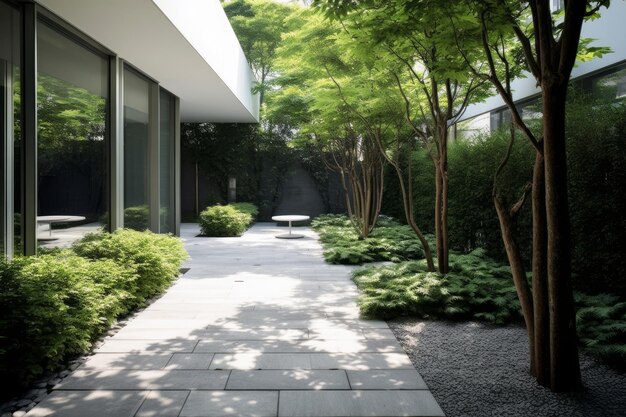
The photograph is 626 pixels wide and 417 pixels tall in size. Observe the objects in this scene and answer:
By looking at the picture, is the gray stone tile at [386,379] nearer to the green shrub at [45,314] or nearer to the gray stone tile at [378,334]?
the gray stone tile at [378,334]

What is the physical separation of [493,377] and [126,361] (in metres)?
2.73

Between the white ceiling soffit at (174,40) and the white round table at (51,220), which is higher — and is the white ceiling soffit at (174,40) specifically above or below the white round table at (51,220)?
above

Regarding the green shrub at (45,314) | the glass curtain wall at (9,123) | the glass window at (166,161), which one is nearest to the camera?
the green shrub at (45,314)

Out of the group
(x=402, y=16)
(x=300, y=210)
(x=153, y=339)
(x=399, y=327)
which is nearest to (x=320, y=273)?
(x=399, y=327)

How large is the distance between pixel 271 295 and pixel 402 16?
12.0 feet

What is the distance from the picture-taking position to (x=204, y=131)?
62.1 feet

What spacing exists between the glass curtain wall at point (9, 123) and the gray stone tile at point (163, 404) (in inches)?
113

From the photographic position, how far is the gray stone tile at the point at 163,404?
296cm

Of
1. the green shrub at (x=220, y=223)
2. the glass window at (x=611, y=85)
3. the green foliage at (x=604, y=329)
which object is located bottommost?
the green foliage at (x=604, y=329)

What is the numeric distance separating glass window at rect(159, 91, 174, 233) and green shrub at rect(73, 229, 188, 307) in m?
4.51

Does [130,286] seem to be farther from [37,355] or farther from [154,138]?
[154,138]

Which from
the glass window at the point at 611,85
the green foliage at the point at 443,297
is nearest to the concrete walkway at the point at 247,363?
the green foliage at the point at 443,297

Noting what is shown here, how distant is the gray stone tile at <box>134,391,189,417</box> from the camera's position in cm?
Answer: 296

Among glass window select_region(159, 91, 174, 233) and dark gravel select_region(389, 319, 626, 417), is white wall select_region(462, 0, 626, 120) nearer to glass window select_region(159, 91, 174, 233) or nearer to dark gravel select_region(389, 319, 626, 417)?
dark gravel select_region(389, 319, 626, 417)
